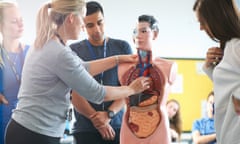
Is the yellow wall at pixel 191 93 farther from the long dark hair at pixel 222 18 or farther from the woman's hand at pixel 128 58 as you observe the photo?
the long dark hair at pixel 222 18

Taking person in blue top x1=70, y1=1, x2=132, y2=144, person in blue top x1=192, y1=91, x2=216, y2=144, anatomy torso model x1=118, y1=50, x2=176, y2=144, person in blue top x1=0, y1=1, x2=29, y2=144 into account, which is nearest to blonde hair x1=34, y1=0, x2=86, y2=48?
person in blue top x1=70, y1=1, x2=132, y2=144

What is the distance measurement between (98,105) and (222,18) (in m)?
0.83

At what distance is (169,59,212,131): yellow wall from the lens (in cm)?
334

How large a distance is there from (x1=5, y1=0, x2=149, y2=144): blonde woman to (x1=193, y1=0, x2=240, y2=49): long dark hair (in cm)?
54

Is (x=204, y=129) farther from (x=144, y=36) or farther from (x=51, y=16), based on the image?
(x=51, y=16)

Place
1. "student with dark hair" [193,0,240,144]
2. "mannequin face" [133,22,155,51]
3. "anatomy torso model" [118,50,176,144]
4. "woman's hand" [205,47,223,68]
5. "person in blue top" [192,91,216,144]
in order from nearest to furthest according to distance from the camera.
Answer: "student with dark hair" [193,0,240,144], "woman's hand" [205,47,223,68], "anatomy torso model" [118,50,176,144], "mannequin face" [133,22,155,51], "person in blue top" [192,91,216,144]

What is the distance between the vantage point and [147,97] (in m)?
1.71

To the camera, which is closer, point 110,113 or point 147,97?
point 147,97

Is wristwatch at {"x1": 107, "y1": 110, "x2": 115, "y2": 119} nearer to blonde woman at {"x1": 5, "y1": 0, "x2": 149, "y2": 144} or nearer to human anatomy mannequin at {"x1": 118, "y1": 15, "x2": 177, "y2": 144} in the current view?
human anatomy mannequin at {"x1": 118, "y1": 15, "x2": 177, "y2": 144}

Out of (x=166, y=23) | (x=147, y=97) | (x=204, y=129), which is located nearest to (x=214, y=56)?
(x=147, y=97)

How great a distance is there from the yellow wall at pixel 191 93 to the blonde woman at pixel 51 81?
6.15ft

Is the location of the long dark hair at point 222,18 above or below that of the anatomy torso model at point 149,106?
above

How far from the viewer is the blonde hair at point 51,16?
5.02 feet

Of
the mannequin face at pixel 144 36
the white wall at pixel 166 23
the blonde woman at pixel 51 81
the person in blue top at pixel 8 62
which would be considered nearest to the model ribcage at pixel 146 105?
the mannequin face at pixel 144 36
